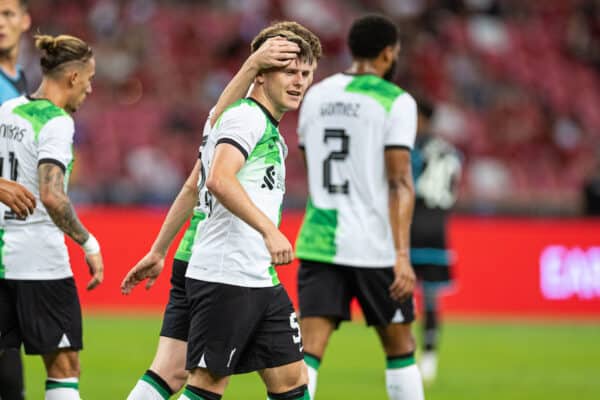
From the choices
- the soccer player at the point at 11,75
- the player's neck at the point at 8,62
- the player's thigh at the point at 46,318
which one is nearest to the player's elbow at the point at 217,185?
Answer: the player's thigh at the point at 46,318

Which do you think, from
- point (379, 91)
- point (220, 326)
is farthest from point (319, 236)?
point (220, 326)

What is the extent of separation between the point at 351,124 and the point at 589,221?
982 centimetres

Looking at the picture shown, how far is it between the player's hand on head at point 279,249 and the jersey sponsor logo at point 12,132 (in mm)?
1785

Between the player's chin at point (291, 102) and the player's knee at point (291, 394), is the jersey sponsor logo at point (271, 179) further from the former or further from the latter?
the player's knee at point (291, 394)

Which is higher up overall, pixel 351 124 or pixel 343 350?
pixel 351 124

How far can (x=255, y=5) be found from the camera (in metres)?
21.1

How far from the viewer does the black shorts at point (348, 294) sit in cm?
673

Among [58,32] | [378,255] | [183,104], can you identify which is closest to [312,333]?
[378,255]

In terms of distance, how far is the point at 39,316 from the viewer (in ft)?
19.3

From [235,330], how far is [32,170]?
59.3 inches

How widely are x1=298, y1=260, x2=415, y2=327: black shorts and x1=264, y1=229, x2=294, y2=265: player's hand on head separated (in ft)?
6.92

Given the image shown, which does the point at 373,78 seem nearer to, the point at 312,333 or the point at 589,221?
the point at 312,333

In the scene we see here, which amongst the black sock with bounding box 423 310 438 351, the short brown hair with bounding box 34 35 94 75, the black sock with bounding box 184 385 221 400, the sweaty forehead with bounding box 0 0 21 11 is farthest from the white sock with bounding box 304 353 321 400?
the black sock with bounding box 423 310 438 351

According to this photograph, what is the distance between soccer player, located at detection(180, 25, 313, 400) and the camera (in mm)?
5090
